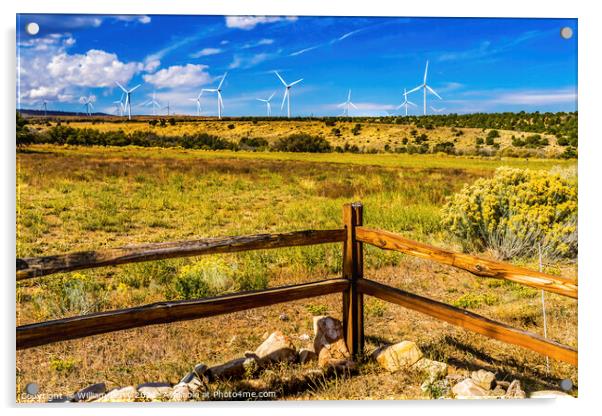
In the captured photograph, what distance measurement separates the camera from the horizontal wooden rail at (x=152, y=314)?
4.08m

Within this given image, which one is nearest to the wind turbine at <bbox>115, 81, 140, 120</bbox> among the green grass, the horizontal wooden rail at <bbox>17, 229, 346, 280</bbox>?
the green grass

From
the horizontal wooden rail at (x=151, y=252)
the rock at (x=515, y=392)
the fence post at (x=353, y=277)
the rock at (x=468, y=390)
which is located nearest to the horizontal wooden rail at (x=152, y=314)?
the fence post at (x=353, y=277)

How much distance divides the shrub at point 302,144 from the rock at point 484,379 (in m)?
2.68

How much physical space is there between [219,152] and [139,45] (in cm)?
127

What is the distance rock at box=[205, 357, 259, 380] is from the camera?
5008mm

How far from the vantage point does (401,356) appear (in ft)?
16.5

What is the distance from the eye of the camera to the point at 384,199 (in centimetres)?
695

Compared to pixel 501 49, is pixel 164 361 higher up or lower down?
lower down

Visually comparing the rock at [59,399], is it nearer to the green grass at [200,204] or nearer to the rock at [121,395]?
the rock at [121,395]

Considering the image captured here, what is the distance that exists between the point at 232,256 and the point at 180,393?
7.76ft

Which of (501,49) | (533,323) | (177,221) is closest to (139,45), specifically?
(177,221)

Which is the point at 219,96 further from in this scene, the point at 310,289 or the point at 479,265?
the point at 479,265
